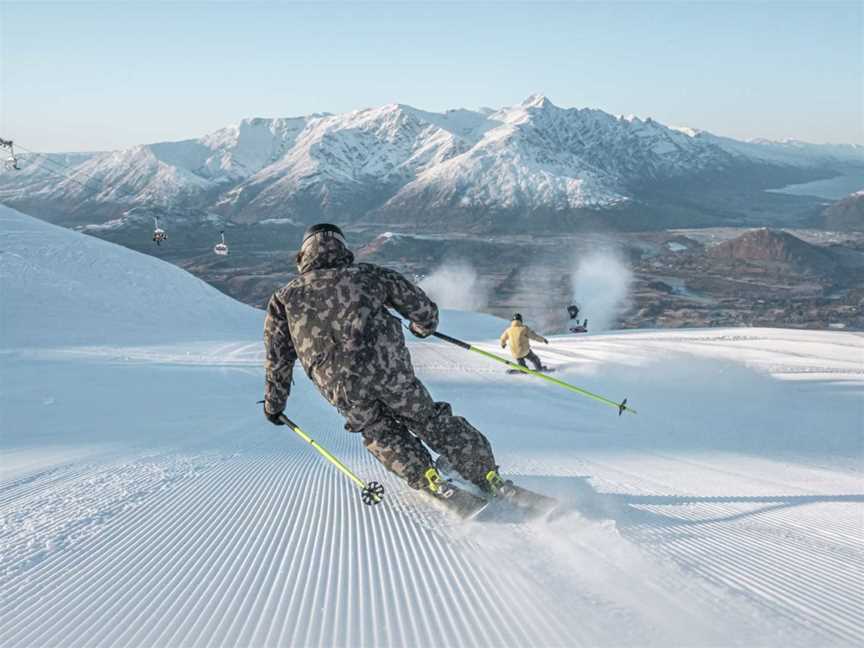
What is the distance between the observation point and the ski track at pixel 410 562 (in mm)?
2752

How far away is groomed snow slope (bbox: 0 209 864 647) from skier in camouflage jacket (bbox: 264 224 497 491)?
20.0 inches

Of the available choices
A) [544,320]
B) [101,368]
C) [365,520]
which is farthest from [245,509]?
[544,320]

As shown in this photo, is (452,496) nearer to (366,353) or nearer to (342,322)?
(366,353)

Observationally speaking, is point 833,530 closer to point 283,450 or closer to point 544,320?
point 283,450

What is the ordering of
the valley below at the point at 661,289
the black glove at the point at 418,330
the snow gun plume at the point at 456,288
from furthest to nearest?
the snow gun plume at the point at 456,288 → the valley below at the point at 661,289 → the black glove at the point at 418,330

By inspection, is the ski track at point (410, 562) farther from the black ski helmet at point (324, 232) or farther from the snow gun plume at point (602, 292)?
the snow gun plume at point (602, 292)

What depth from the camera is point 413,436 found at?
4.66 m

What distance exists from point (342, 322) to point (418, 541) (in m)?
1.59

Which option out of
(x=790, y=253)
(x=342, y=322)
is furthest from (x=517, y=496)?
(x=790, y=253)

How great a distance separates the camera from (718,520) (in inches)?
176

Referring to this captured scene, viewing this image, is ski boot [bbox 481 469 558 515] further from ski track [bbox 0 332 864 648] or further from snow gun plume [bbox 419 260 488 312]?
snow gun plume [bbox 419 260 488 312]

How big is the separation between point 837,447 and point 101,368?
15.3m

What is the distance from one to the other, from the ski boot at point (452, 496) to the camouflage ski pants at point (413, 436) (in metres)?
0.07

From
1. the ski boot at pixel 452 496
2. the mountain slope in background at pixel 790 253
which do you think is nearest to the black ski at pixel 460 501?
the ski boot at pixel 452 496
